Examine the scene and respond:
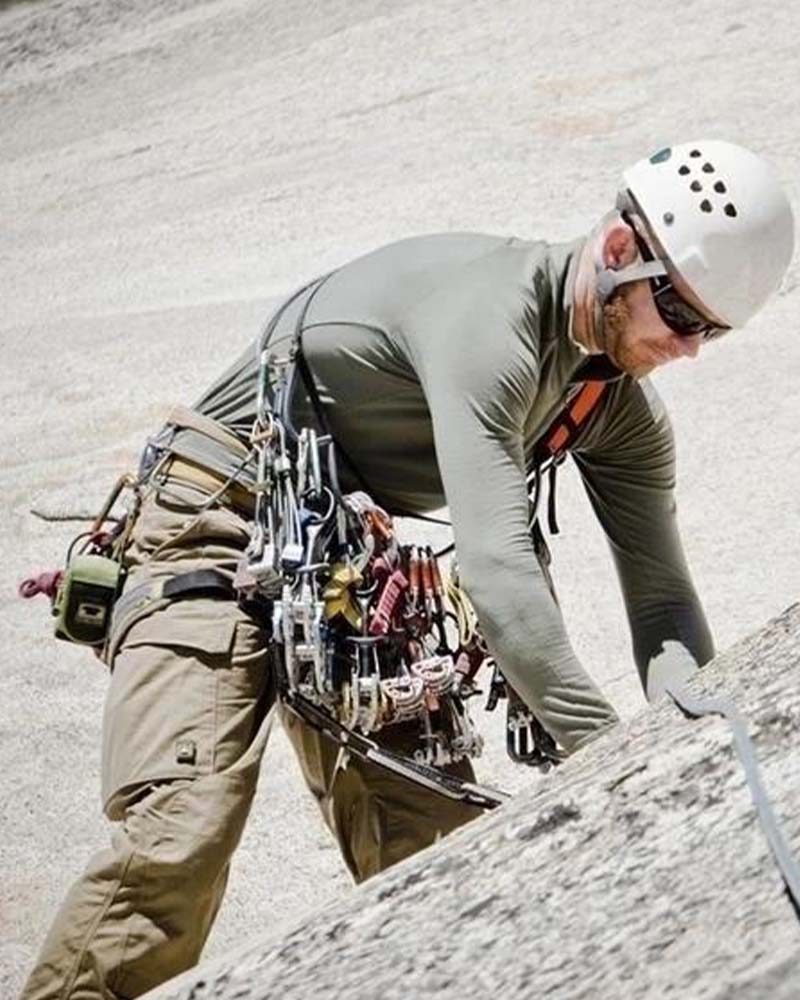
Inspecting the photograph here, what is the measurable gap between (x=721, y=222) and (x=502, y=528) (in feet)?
2.49

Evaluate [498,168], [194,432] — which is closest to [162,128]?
[498,168]

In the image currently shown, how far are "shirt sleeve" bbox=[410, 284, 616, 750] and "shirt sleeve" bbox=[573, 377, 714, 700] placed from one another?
2.01 feet

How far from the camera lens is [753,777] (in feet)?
8.14

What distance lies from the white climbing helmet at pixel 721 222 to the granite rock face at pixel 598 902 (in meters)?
1.23

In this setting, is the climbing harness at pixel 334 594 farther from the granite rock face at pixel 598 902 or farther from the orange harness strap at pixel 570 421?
the granite rock face at pixel 598 902

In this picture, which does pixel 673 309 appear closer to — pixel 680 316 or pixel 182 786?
pixel 680 316

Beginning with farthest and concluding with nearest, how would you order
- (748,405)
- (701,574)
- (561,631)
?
(748,405)
(701,574)
(561,631)

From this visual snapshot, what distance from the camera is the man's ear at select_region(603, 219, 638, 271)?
12.5ft

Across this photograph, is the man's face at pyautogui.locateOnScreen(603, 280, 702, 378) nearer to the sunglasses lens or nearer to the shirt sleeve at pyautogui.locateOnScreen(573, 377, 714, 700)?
the sunglasses lens

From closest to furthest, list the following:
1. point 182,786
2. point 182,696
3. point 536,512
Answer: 1. point 182,786
2. point 182,696
3. point 536,512

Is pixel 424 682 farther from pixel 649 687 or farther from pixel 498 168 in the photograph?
pixel 498 168

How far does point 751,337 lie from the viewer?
8117 millimetres

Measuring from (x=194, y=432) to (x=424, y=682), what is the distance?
0.71 meters

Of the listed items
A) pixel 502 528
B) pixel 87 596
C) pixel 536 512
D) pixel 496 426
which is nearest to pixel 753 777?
pixel 502 528
